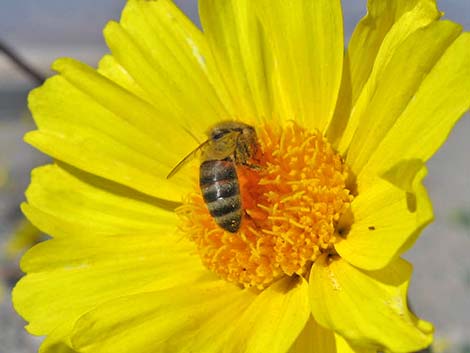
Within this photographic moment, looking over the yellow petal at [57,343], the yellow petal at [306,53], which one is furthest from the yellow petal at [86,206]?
the yellow petal at [306,53]

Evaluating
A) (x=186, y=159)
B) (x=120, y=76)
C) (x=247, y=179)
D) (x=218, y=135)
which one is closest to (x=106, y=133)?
(x=120, y=76)

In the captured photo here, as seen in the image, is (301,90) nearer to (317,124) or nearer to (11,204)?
(317,124)

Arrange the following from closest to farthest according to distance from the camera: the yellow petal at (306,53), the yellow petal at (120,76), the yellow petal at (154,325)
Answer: the yellow petal at (154,325)
the yellow petal at (306,53)
the yellow petal at (120,76)

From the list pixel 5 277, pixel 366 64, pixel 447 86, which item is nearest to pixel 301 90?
pixel 366 64

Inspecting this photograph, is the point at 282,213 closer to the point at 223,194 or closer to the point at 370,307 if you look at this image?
the point at 223,194

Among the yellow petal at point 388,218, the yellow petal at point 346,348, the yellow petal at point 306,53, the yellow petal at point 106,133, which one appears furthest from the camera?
the yellow petal at point 106,133

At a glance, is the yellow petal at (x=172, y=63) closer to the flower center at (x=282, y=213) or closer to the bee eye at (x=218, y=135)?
the bee eye at (x=218, y=135)

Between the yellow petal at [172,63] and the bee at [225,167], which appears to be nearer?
the bee at [225,167]

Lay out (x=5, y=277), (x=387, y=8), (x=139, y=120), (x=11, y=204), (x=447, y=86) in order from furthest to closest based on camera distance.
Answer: (x=11, y=204) < (x=5, y=277) < (x=139, y=120) < (x=387, y=8) < (x=447, y=86)
